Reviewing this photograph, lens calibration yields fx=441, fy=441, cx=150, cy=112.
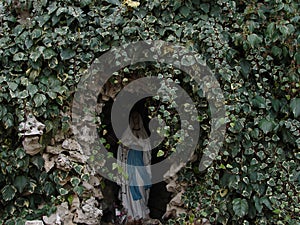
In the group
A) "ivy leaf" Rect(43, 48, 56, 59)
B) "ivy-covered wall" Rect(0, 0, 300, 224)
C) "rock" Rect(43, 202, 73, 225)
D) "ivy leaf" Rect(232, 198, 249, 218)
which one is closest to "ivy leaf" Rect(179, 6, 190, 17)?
"ivy-covered wall" Rect(0, 0, 300, 224)

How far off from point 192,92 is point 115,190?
123 centimetres

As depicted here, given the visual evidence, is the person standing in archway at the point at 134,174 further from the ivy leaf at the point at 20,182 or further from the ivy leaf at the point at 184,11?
the ivy leaf at the point at 184,11

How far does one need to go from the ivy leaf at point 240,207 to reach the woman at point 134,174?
0.75 metres

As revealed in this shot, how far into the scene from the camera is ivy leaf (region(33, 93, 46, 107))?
3028 millimetres

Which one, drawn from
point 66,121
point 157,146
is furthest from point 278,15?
point 66,121

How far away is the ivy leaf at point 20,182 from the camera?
308 cm

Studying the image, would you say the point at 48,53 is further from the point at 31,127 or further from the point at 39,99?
the point at 31,127

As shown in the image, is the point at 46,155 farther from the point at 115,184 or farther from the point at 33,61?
the point at 115,184

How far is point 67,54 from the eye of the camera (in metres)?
3.12

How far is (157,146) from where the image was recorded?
3639mm

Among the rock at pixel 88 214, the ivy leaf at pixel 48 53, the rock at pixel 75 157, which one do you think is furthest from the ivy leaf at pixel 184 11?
the rock at pixel 88 214

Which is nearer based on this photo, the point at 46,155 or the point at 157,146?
the point at 46,155

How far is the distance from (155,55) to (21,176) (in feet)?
4.20

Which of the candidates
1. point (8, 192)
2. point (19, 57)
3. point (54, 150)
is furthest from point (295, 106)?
point (8, 192)
